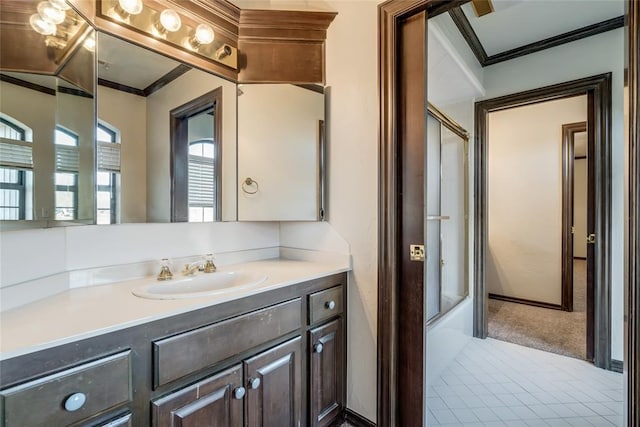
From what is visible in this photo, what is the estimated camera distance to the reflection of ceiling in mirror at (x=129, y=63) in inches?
47.8

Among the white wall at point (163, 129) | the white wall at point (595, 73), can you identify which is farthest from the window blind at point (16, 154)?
the white wall at point (595, 73)

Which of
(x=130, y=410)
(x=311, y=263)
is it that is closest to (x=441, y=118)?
(x=311, y=263)

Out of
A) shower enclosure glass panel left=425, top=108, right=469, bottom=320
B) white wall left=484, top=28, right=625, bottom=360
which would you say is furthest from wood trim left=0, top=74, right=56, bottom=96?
white wall left=484, top=28, right=625, bottom=360

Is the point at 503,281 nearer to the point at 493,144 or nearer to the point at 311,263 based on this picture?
the point at 493,144

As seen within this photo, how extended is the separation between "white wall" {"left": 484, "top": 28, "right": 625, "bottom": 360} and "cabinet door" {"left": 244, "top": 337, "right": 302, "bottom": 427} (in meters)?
2.00

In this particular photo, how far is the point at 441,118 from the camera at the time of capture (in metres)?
2.10

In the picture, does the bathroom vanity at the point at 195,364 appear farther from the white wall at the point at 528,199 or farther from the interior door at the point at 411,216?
the white wall at the point at 528,199

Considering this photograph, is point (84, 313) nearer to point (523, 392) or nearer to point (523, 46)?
point (523, 392)

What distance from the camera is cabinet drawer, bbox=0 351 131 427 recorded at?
0.64 meters

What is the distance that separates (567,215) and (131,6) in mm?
4149

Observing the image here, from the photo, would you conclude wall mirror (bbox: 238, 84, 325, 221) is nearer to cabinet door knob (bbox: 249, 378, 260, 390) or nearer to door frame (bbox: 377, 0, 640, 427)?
door frame (bbox: 377, 0, 640, 427)

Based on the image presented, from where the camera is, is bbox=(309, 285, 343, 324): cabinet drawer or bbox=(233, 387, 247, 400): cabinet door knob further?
bbox=(309, 285, 343, 324): cabinet drawer

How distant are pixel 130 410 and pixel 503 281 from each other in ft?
13.3

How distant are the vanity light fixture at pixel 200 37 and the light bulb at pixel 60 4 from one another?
1.67ft
